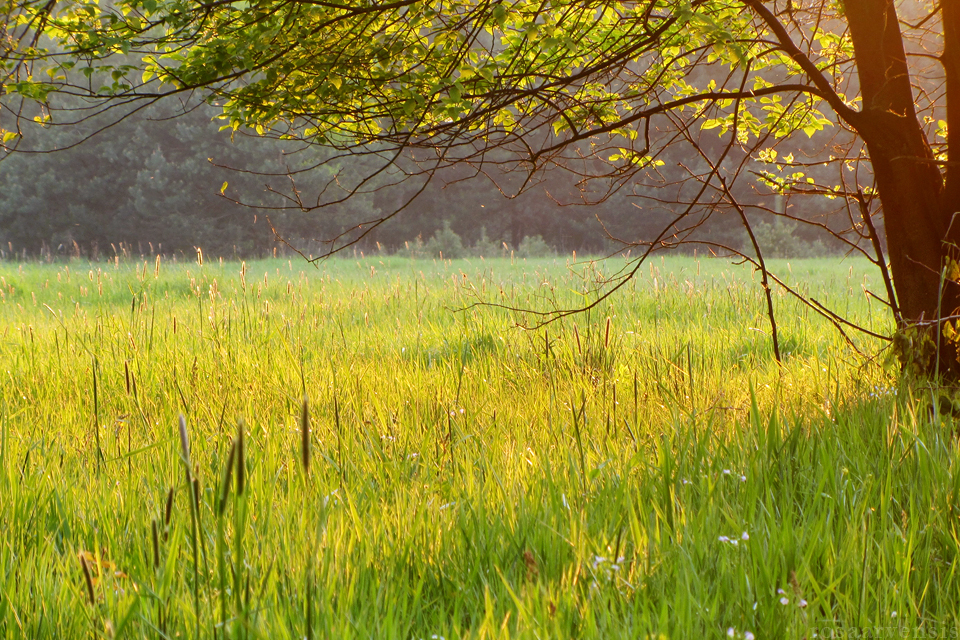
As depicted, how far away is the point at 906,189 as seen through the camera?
2.91 meters

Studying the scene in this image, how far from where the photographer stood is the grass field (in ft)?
4.61

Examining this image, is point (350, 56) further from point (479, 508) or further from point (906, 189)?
point (906, 189)

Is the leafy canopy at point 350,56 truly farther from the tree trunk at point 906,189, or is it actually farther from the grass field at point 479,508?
the grass field at point 479,508

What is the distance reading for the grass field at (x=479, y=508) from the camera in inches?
55.4

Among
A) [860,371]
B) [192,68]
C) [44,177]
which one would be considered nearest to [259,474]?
[192,68]

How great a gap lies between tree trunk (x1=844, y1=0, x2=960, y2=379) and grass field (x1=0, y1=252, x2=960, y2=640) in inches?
16.2

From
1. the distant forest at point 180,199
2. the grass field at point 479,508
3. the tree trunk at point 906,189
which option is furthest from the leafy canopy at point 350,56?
the distant forest at point 180,199

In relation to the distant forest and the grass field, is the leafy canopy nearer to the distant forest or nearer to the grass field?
the grass field

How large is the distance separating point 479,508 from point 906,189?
246cm

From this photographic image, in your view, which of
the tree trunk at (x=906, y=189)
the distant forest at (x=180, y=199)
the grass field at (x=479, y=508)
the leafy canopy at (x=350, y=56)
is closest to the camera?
the grass field at (x=479, y=508)

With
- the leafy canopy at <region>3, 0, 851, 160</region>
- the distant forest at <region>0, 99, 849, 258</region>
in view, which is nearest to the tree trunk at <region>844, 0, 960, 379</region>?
the leafy canopy at <region>3, 0, 851, 160</region>

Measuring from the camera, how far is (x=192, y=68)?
2.84 meters

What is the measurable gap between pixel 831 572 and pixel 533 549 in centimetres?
72

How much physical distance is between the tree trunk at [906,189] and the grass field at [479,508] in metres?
0.41
